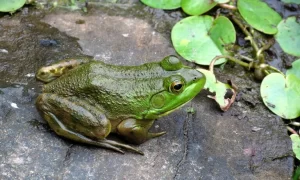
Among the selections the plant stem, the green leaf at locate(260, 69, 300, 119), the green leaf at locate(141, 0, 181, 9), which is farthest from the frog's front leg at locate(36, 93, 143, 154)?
the green leaf at locate(141, 0, 181, 9)

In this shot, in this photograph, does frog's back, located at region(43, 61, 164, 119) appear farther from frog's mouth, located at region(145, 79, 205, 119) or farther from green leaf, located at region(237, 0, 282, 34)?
green leaf, located at region(237, 0, 282, 34)

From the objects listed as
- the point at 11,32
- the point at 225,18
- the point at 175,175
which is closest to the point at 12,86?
the point at 11,32

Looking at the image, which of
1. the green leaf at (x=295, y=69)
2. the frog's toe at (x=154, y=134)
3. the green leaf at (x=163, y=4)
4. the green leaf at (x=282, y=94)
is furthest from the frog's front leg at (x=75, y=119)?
the green leaf at (x=295, y=69)

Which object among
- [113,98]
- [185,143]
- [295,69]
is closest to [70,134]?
[113,98]

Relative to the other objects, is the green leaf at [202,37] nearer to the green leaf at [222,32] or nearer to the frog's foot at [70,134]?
the green leaf at [222,32]

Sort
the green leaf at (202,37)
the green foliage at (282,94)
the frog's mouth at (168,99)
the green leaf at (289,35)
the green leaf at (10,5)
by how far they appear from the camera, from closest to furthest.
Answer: the frog's mouth at (168,99), the green foliage at (282,94), the green leaf at (202,37), the green leaf at (10,5), the green leaf at (289,35)

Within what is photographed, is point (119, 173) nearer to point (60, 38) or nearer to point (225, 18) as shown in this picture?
point (60, 38)

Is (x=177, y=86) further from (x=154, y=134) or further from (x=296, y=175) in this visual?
(x=296, y=175)
